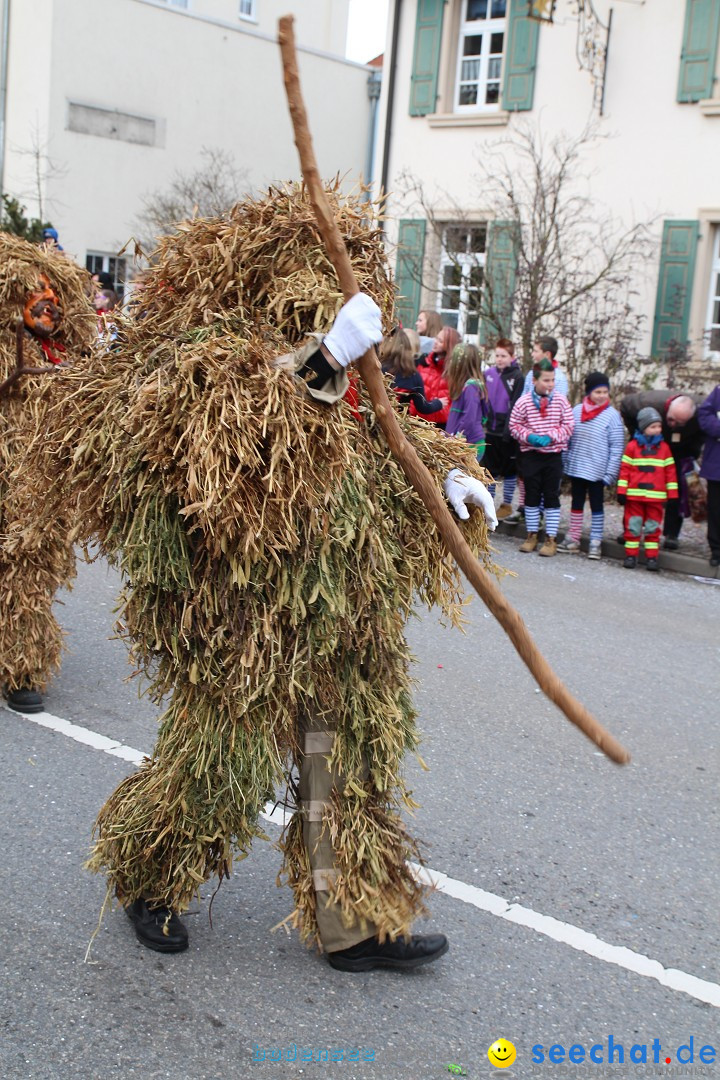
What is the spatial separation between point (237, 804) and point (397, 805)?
480mm

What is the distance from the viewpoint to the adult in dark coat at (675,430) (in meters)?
9.75

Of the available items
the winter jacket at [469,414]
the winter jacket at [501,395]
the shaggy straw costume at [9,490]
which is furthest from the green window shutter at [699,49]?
the shaggy straw costume at [9,490]

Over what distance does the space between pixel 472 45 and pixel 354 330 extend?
663 inches

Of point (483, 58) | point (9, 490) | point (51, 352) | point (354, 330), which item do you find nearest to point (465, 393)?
point (51, 352)

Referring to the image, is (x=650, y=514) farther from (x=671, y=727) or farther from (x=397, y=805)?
(x=397, y=805)

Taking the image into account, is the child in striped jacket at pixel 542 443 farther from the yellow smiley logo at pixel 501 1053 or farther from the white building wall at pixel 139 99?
the white building wall at pixel 139 99

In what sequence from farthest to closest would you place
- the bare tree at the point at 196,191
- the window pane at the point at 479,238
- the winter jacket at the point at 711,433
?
the bare tree at the point at 196,191 < the window pane at the point at 479,238 < the winter jacket at the point at 711,433

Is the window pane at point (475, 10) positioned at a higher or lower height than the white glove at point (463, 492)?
higher

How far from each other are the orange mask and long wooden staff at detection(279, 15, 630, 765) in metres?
2.60

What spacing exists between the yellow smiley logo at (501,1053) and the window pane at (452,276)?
13.3 metres

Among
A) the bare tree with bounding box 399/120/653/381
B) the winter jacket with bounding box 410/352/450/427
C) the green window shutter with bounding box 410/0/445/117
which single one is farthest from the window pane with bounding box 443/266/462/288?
the winter jacket with bounding box 410/352/450/427

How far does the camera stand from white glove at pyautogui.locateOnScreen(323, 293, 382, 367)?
8.80 feet

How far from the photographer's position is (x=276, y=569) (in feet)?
9.36

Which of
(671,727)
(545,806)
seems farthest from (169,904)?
(671,727)
